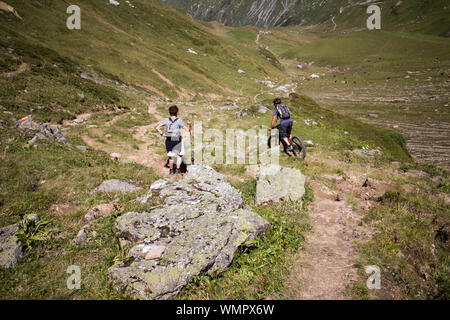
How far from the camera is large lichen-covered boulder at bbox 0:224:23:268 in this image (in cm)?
525

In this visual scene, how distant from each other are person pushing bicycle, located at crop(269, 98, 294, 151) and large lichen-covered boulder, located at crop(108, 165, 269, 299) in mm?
6527

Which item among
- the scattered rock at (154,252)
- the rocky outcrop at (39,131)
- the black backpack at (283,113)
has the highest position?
the black backpack at (283,113)

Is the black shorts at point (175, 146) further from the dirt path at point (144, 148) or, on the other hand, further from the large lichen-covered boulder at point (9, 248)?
the large lichen-covered boulder at point (9, 248)

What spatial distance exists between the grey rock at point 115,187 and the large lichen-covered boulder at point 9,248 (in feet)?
9.46

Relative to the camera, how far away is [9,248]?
18.0ft

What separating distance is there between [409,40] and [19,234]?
179 meters

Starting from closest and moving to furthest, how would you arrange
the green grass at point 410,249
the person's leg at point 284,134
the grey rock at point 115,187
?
1. the green grass at point 410,249
2. the grey rock at point 115,187
3. the person's leg at point 284,134

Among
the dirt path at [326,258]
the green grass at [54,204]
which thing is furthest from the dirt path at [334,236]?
the green grass at [54,204]

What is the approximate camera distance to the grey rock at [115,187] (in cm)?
889

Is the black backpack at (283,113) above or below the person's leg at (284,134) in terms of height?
above

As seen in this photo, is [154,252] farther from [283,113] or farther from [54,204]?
[283,113]

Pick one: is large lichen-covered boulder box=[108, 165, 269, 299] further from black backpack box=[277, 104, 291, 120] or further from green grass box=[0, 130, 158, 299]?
black backpack box=[277, 104, 291, 120]

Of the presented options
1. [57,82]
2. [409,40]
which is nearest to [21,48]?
[57,82]

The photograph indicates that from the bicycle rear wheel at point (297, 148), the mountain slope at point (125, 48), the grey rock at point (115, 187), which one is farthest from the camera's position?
the mountain slope at point (125, 48)
